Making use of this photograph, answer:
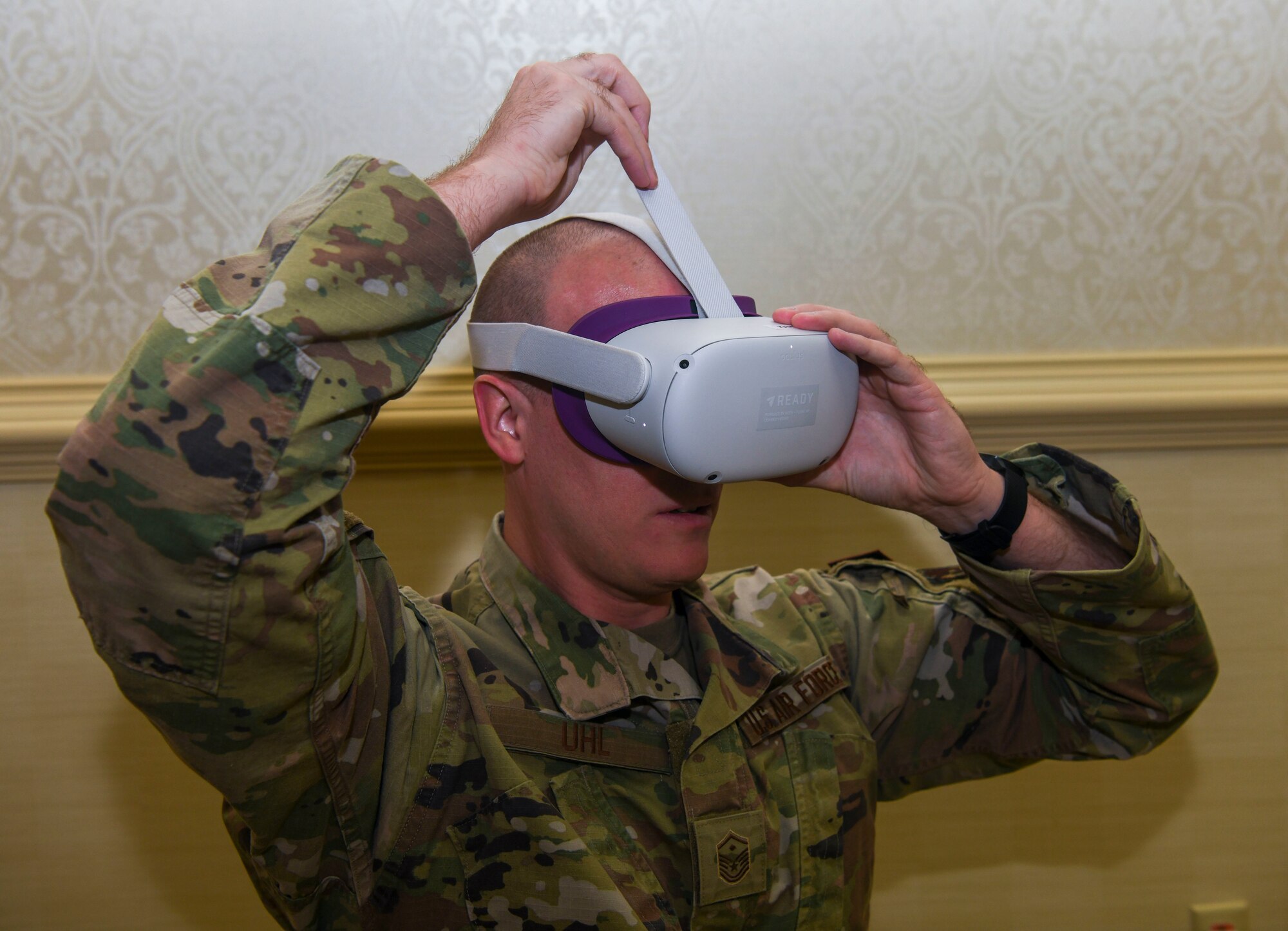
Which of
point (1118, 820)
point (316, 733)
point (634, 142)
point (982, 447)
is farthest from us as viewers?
point (1118, 820)

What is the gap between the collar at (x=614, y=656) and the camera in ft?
2.95

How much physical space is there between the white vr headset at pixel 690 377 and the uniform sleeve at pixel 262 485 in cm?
13

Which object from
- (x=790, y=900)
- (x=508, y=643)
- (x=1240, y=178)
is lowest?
(x=790, y=900)

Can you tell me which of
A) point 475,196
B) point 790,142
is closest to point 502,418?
Answer: point 475,196

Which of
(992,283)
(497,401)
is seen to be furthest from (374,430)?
(992,283)

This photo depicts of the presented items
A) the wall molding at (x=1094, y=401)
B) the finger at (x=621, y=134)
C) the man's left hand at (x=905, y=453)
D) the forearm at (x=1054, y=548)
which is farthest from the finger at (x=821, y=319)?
the wall molding at (x=1094, y=401)

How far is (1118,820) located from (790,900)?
0.72 m

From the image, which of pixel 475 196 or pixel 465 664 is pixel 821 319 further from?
pixel 465 664

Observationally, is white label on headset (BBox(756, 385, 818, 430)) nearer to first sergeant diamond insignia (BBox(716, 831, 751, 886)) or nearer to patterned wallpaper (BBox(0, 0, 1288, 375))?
first sergeant diamond insignia (BBox(716, 831, 751, 886))

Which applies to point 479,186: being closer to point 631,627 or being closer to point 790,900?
point 631,627

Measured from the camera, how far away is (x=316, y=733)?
2.27 ft

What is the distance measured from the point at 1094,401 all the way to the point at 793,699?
2.02 ft

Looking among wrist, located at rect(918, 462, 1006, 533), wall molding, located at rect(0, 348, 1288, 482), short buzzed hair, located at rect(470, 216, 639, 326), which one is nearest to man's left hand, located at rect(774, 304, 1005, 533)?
wrist, located at rect(918, 462, 1006, 533)

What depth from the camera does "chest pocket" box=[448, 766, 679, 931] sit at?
822 millimetres
